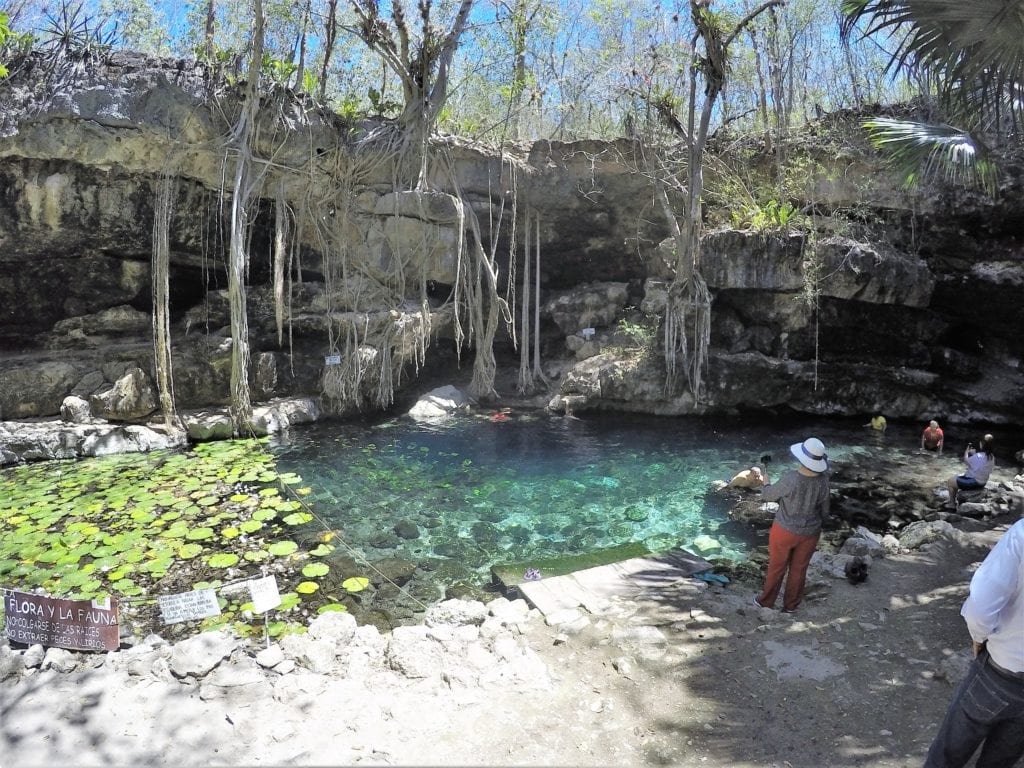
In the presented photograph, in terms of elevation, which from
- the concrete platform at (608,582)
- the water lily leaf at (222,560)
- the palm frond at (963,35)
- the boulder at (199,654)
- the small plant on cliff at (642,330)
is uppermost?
the palm frond at (963,35)

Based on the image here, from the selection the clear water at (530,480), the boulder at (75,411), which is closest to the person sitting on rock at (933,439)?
the clear water at (530,480)

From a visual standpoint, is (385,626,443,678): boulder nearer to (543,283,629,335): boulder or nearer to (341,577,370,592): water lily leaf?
(341,577,370,592): water lily leaf

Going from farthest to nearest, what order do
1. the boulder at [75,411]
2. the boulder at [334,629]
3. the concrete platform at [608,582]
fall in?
the boulder at [75,411] < the concrete platform at [608,582] < the boulder at [334,629]

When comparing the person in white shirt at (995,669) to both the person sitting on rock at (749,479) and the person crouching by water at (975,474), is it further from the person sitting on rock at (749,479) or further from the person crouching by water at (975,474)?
the person crouching by water at (975,474)

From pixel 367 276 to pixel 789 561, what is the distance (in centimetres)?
839

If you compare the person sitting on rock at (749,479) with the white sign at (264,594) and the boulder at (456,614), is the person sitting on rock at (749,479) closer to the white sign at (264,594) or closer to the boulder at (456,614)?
the boulder at (456,614)

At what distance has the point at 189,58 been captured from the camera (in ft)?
30.0

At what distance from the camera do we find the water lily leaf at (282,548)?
534 cm

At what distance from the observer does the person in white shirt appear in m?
2.02

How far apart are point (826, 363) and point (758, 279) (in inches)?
69.5

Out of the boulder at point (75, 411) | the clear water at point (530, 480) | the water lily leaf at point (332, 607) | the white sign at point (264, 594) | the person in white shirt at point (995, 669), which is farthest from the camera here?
the boulder at point (75, 411)

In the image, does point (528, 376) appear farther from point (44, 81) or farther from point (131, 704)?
point (131, 704)

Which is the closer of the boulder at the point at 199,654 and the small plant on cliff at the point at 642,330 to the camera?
the boulder at the point at 199,654

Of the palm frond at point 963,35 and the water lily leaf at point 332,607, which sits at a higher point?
the palm frond at point 963,35
